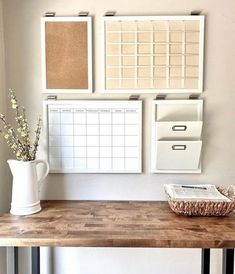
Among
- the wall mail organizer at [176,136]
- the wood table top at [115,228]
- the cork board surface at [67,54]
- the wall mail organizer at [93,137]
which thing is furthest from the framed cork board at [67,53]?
the wood table top at [115,228]

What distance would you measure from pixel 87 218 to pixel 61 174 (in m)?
0.38

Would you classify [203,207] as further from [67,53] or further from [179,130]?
[67,53]

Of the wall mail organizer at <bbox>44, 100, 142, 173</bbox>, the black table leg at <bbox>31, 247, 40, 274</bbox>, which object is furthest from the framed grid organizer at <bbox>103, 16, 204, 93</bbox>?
the black table leg at <bbox>31, 247, 40, 274</bbox>

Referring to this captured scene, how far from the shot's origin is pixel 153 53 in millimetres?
1639

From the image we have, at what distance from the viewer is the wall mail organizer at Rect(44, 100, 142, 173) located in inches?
65.6

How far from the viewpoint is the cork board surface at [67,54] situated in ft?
5.37

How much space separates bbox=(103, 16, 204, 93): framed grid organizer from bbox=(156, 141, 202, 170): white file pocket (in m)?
0.30

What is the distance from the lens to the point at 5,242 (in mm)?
1189

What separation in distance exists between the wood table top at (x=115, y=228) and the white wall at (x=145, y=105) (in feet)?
0.43

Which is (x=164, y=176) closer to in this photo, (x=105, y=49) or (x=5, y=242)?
(x=105, y=49)

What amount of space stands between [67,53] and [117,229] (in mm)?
977

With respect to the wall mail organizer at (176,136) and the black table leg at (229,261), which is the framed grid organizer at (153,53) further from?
the black table leg at (229,261)

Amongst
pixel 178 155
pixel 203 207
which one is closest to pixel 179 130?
pixel 178 155

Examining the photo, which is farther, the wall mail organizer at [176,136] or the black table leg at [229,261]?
the wall mail organizer at [176,136]
